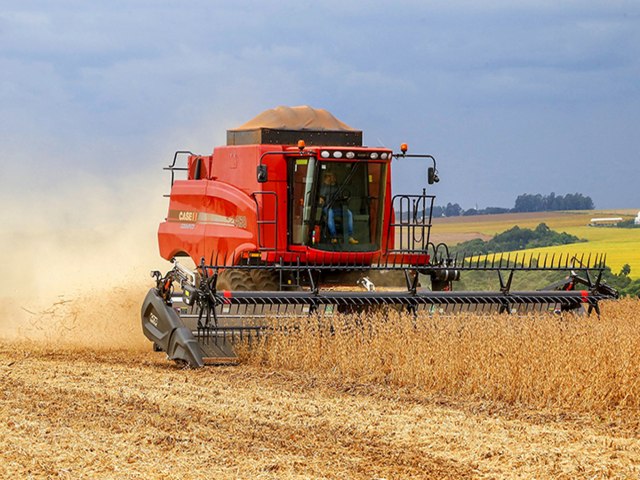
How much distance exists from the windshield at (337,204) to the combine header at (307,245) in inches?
0.5

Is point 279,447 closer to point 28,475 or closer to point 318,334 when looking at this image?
point 28,475

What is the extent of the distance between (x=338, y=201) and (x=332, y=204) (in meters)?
0.10

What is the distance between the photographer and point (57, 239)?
68.0 feet

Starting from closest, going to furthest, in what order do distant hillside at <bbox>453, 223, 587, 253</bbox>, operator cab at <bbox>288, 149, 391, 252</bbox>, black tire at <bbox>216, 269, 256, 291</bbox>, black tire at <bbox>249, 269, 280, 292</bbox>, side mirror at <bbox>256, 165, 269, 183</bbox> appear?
side mirror at <bbox>256, 165, 269, 183</bbox>
black tire at <bbox>216, 269, 256, 291</bbox>
black tire at <bbox>249, 269, 280, 292</bbox>
operator cab at <bbox>288, 149, 391, 252</bbox>
distant hillside at <bbox>453, 223, 587, 253</bbox>

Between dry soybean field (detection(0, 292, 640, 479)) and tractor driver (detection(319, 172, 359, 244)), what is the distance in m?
1.88

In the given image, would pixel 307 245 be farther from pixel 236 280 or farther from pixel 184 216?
pixel 184 216

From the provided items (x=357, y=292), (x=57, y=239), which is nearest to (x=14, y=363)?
(x=357, y=292)

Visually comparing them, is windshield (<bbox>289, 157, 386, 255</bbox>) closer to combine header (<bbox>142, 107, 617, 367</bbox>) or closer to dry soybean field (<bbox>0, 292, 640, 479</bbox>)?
combine header (<bbox>142, 107, 617, 367</bbox>)

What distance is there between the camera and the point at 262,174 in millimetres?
12125

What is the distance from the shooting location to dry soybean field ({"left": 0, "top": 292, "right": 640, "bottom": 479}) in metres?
6.79

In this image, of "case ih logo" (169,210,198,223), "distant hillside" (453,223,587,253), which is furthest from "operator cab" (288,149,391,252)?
"distant hillside" (453,223,587,253)

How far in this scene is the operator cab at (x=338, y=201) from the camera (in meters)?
12.9

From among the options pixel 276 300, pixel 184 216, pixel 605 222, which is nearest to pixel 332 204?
pixel 276 300

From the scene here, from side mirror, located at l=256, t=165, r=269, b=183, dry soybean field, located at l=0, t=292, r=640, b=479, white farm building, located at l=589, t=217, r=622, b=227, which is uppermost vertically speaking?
side mirror, located at l=256, t=165, r=269, b=183
